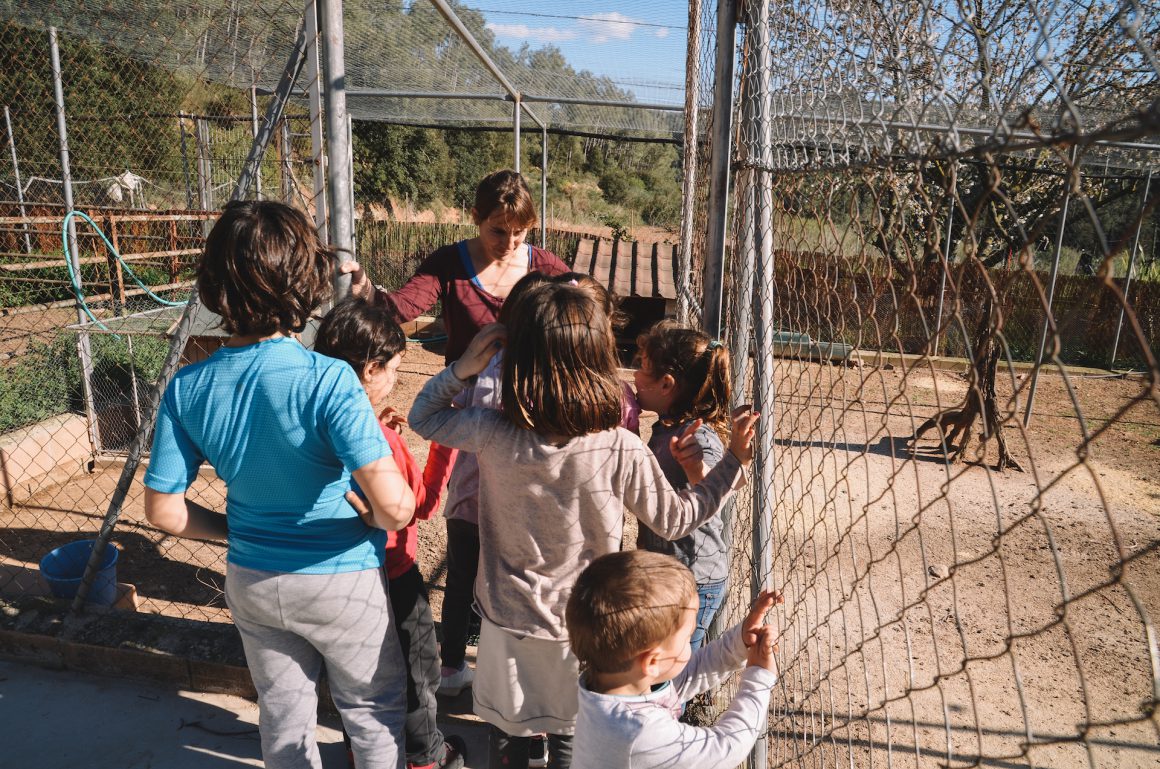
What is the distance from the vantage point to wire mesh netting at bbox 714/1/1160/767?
1.00m

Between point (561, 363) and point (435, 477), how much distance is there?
0.87 m

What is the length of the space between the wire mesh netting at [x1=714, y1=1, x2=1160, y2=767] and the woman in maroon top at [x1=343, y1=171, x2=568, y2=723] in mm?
751

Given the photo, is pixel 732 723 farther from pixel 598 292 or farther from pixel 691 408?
pixel 598 292

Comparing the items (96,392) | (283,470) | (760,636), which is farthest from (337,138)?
(96,392)

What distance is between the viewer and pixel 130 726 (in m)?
2.47

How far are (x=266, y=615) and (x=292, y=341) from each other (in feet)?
2.05

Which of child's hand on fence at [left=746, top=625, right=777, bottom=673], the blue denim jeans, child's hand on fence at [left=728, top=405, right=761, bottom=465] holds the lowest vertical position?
the blue denim jeans

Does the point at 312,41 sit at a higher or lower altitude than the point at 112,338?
higher

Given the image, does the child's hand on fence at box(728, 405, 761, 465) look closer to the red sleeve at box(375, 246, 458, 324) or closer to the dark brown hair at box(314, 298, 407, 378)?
the dark brown hair at box(314, 298, 407, 378)

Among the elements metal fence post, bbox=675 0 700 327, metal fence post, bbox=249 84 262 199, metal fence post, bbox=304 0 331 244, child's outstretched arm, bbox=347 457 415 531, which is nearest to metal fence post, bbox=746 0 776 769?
child's outstretched arm, bbox=347 457 415 531

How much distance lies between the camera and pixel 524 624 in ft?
5.52

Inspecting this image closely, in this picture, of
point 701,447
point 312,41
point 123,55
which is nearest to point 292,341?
point 701,447

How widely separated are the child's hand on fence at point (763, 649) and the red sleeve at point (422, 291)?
146 cm

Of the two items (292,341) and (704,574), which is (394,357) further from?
(704,574)
